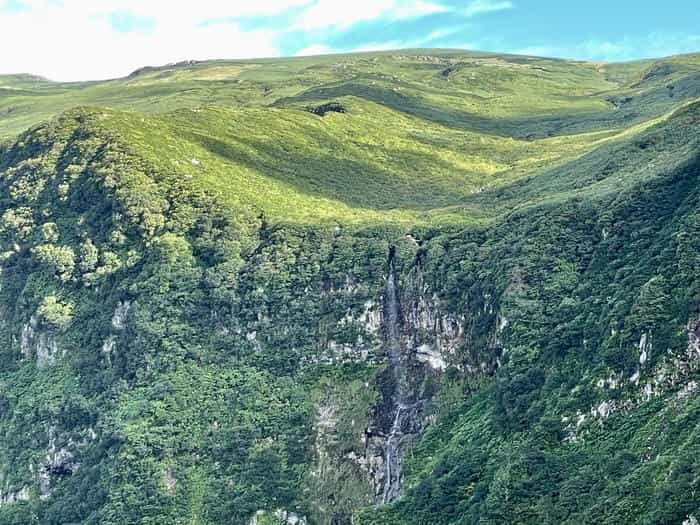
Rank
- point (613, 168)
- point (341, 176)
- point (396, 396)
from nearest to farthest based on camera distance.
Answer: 1. point (396, 396)
2. point (613, 168)
3. point (341, 176)

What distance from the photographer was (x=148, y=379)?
A: 125000 millimetres

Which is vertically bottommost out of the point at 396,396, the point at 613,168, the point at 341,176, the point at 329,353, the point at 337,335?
the point at 396,396

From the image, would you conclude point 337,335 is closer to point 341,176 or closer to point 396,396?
point 396,396

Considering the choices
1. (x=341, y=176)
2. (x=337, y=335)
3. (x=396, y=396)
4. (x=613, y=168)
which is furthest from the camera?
(x=341, y=176)

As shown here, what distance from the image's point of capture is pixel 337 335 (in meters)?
122

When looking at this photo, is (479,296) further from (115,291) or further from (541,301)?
(115,291)

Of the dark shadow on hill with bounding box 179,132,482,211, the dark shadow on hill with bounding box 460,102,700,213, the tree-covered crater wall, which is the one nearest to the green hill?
the tree-covered crater wall

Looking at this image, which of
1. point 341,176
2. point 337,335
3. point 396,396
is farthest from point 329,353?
point 341,176

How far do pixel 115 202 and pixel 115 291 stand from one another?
14777 millimetres

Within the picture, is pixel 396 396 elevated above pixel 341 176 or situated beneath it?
situated beneath

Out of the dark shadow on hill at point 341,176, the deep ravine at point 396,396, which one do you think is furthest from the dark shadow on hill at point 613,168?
the deep ravine at point 396,396

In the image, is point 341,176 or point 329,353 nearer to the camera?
point 329,353

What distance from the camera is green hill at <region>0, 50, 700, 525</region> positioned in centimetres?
8475

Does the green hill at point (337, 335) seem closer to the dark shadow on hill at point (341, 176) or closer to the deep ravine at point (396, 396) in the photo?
the deep ravine at point (396, 396)
